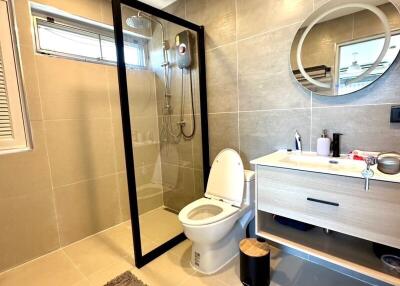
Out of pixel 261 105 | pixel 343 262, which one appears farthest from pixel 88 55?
pixel 343 262

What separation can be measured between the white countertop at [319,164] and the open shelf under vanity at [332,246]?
0.39m

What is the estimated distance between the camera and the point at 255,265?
141cm

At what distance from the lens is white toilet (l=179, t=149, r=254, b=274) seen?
1.53 metres

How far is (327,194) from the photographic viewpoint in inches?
45.4

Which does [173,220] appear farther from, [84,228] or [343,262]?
[343,262]

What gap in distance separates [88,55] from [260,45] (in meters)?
1.63

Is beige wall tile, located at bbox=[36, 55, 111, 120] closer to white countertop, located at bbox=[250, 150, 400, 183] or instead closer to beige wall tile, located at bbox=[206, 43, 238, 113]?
beige wall tile, located at bbox=[206, 43, 238, 113]

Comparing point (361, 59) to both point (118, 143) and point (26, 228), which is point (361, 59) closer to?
point (118, 143)

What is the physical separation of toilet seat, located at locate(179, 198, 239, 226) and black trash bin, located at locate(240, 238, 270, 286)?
0.26m

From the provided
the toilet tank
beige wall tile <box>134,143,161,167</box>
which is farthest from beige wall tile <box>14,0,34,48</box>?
the toilet tank

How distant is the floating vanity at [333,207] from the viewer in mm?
1012

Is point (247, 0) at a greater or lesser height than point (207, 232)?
greater

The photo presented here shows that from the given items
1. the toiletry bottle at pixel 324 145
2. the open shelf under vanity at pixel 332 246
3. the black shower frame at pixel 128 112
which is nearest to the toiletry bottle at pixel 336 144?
the toiletry bottle at pixel 324 145

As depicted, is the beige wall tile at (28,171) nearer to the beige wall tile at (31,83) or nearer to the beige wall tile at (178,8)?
the beige wall tile at (31,83)
